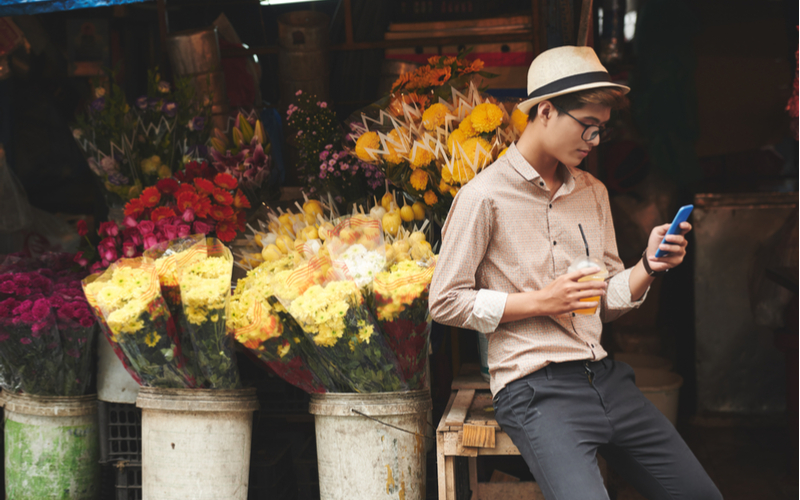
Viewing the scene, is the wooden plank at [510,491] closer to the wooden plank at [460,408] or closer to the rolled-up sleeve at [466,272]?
the wooden plank at [460,408]

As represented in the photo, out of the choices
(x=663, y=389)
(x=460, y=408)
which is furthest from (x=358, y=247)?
(x=663, y=389)

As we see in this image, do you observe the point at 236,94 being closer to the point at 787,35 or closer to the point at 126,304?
the point at 126,304

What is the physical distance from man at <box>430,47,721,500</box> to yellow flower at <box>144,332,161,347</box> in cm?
94

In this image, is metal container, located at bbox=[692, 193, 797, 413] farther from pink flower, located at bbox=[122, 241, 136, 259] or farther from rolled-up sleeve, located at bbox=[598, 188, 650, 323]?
pink flower, located at bbox=[122, 241, 136, 259]

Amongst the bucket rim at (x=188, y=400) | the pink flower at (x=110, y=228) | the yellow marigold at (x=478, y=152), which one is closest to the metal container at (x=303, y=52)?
the pink flower at (x=110, y=228)

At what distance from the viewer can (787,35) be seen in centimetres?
404

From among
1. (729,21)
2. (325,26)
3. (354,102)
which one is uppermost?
(729,21)

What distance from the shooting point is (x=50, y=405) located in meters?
2.41

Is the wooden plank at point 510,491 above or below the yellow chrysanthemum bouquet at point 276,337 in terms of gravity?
below

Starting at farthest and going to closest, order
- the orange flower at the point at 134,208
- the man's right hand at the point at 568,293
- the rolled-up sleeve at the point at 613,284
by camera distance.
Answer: the orange flower at the point at 134,208 < the rolled-up sleeve at the point at 613,284 < the man's right hand at the point at 568,293

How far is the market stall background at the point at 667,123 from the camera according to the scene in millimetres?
3822

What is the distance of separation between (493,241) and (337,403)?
2.42 ft

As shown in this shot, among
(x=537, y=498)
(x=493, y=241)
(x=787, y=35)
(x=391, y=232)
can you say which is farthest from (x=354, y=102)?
(x=787, y=35)

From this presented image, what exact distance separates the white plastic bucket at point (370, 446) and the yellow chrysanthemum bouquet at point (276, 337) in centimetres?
9
